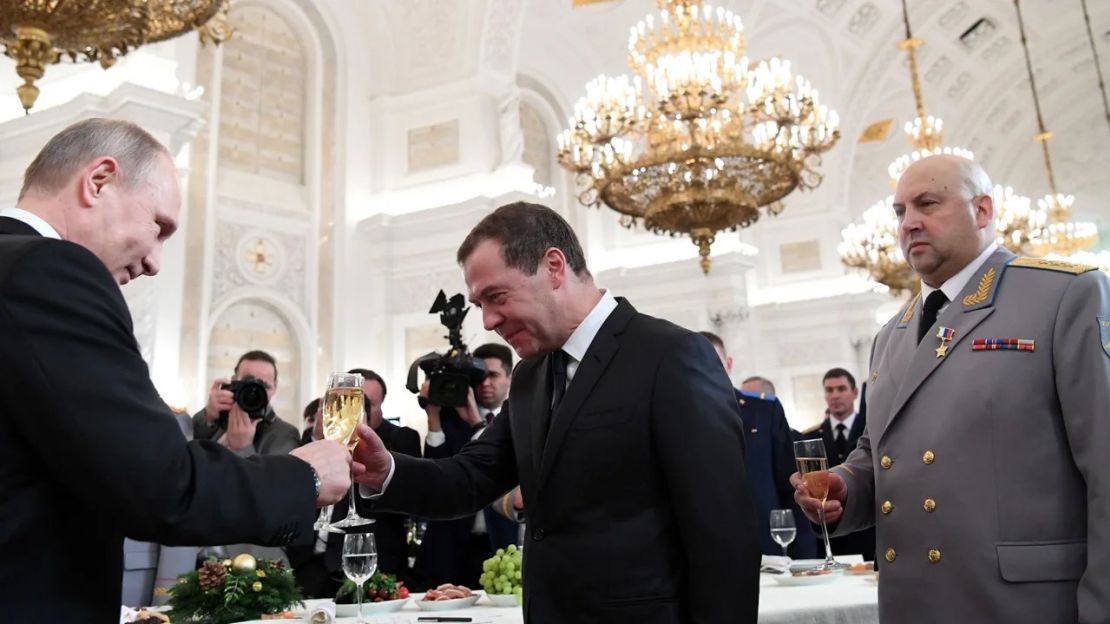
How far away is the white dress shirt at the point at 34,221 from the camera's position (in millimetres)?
1504

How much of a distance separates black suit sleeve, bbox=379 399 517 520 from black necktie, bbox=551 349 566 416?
10.9 inches

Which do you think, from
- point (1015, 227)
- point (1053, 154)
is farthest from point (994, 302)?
point (1053, 154)

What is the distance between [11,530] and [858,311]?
15105 millimetres

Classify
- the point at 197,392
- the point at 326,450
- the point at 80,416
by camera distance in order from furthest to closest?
the point at 197,392, the point at 326,450, the point at 80,416

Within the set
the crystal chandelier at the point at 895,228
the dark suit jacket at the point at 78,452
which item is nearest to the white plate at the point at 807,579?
the dark suit jacket at the point at 78,452

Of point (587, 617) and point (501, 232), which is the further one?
point (501, 232)

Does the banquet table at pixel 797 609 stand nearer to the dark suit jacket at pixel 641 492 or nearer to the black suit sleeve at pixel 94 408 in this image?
the dark suit jacket at pixel 641 492

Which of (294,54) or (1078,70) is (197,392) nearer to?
(294,54)

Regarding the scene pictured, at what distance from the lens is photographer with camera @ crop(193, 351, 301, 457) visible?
412 cm

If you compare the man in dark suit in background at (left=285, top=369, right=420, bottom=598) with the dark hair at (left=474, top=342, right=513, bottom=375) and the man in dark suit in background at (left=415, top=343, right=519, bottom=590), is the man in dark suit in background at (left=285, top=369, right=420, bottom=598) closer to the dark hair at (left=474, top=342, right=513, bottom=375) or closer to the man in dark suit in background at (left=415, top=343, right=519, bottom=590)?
the man in dark suit in background at (left=415, top=343, right=519, bottom=590)

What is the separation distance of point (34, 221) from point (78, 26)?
343cm

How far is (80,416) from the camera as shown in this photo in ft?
4.37

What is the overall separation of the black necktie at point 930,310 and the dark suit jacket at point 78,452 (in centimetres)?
166

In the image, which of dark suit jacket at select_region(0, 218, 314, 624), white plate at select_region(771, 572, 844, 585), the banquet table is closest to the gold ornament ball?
the banquet table
